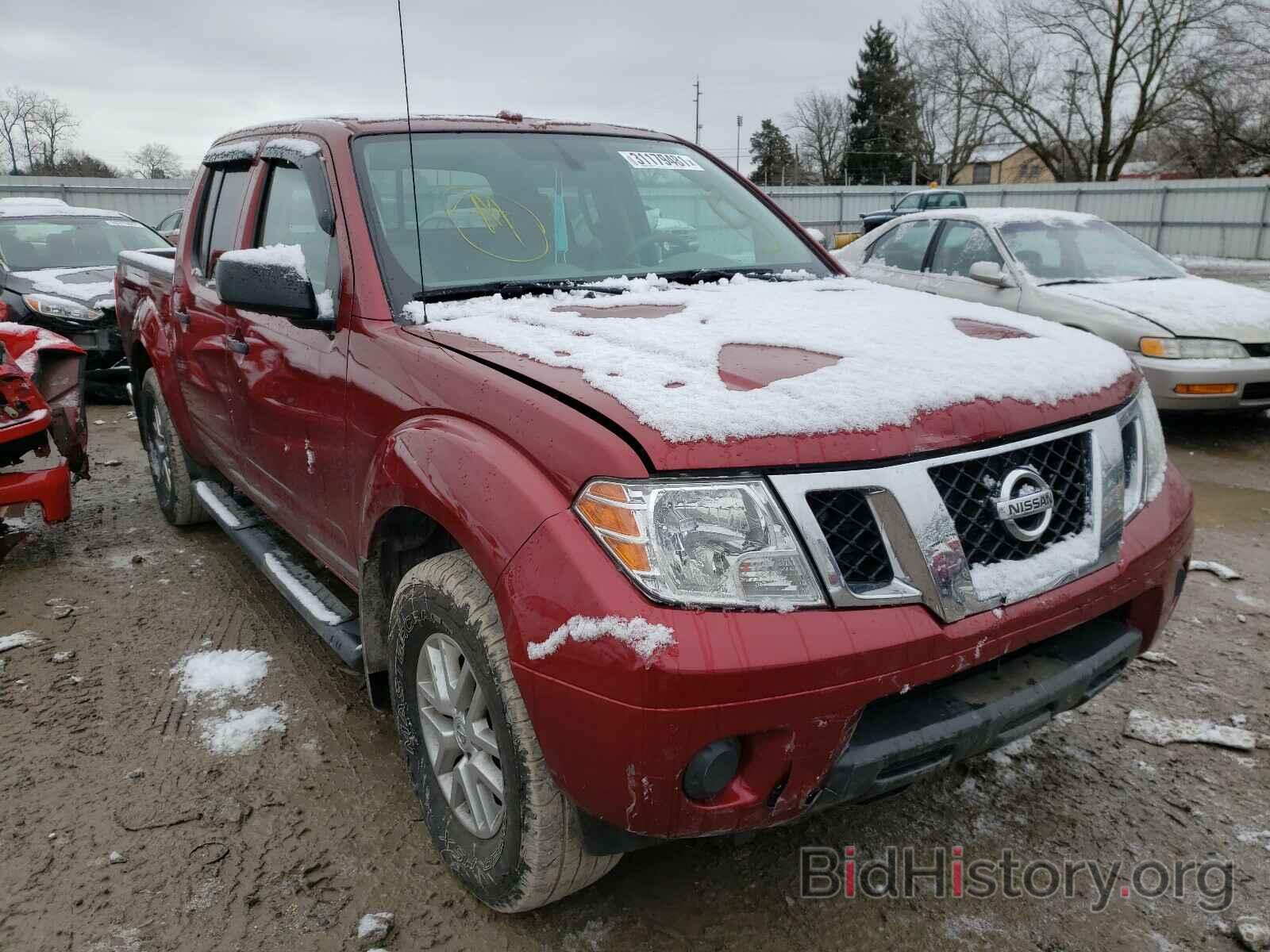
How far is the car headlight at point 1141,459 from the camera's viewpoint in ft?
7.32

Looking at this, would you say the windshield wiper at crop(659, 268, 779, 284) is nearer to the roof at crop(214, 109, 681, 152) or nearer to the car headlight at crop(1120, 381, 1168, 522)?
the roof at crop(214, 109, 681, 152)

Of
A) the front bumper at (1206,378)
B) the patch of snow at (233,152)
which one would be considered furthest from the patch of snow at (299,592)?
the front bumper at (1206,378)

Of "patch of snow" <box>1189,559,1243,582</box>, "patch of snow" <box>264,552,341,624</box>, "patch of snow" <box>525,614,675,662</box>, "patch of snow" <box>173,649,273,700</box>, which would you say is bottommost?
"patch of snow" <box>173,649,273,700</box>

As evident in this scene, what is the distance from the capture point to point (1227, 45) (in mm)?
32344

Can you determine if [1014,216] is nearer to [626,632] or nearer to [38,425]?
[38,425]

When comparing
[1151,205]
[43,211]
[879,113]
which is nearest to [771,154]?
[879,113]

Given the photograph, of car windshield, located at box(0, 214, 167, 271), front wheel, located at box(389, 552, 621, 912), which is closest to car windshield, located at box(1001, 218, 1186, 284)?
front wheel, located at box(389, 552, 621, 912)

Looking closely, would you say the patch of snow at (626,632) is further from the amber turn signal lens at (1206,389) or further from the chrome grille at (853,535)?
the amber turn signal lens at (1206,389)

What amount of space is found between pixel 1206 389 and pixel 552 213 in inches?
197

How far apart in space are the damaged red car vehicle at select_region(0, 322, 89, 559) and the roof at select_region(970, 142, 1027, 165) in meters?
43.3

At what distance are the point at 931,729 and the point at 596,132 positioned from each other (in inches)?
98.2

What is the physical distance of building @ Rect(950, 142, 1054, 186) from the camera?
195ft

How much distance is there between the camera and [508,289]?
8.84 feet

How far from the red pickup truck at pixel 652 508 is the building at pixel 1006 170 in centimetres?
5934
